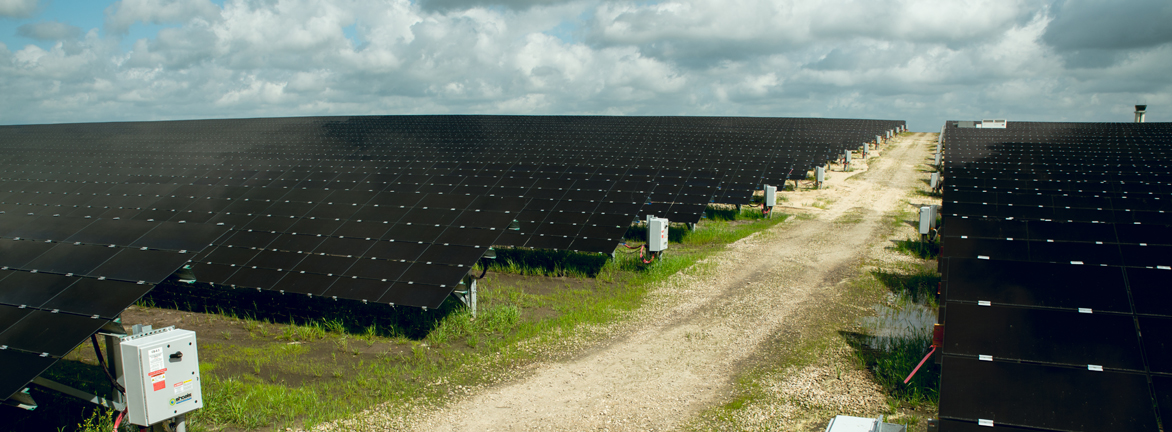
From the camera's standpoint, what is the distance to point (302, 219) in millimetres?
13000

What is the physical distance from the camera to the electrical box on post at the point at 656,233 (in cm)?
1371

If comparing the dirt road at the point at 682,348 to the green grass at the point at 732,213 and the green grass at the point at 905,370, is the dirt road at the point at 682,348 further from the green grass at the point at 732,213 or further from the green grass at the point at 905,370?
the green grass at the point at 732,213

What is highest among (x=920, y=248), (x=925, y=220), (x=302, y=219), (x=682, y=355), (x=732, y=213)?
(x=302, y=219)

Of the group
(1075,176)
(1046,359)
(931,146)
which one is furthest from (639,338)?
(931,146)

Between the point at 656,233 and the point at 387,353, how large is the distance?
22.3 ft

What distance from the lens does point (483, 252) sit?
34.7 feet

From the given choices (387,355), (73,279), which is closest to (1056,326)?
(387,355)

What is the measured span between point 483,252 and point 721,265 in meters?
6.49

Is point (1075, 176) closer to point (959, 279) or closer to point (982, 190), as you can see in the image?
point (982, 190)

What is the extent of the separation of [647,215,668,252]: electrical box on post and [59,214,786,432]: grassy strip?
0.70 m

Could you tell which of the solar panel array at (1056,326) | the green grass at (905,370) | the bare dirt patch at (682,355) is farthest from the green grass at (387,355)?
the solar panel array at (1056,326)

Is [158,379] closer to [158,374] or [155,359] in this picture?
[158,374]

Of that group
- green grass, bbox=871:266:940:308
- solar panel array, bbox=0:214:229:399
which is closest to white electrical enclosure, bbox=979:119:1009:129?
green grass, bbox=871:266:940:308

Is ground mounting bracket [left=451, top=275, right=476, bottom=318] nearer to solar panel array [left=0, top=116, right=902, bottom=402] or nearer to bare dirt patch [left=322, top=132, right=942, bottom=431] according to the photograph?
solar panel array [left=0, top=116, right=902, bottom=402]
